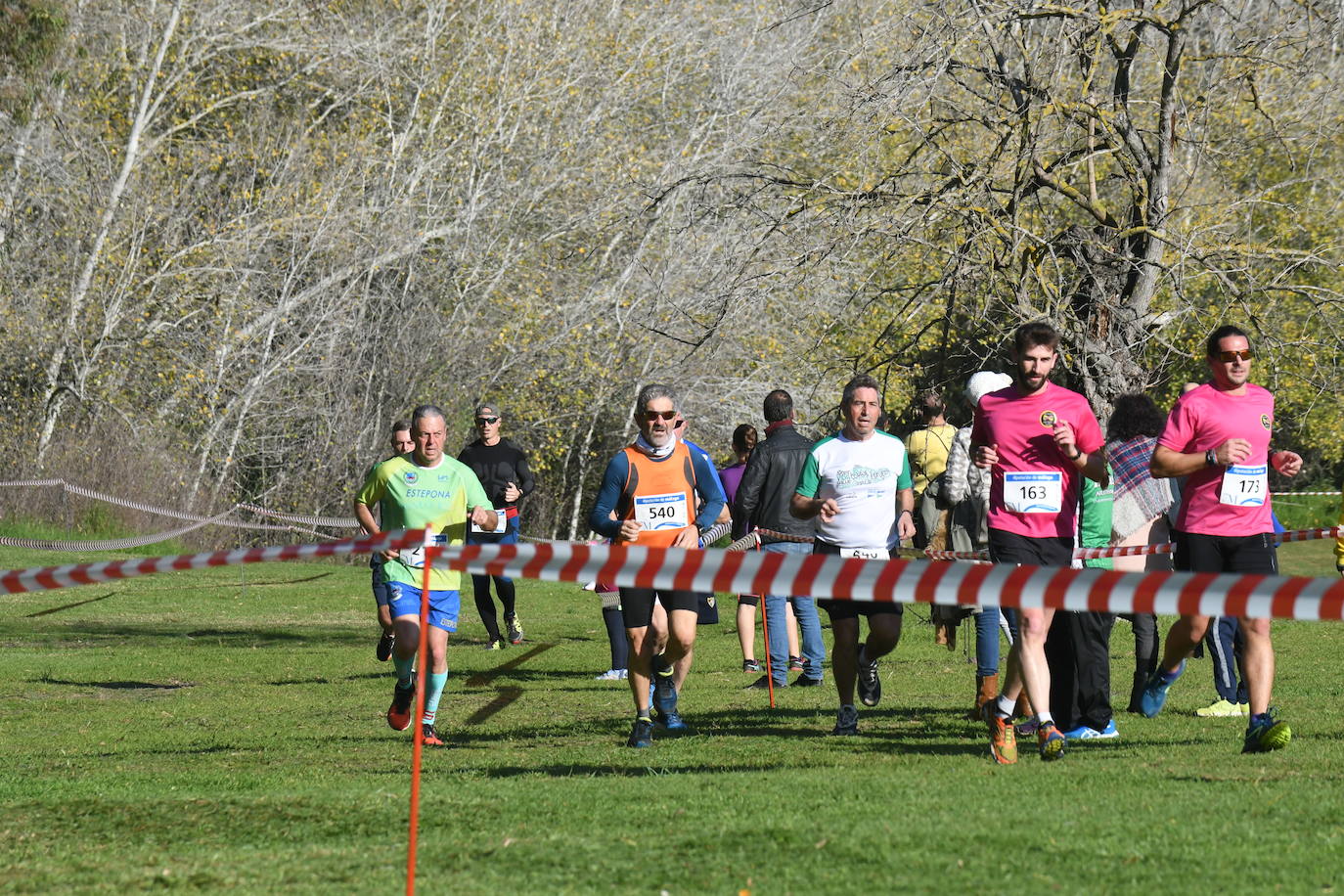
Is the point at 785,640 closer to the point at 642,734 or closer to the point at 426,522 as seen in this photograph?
the point at 642,734

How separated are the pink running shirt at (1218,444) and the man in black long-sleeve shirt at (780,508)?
12.0 ft

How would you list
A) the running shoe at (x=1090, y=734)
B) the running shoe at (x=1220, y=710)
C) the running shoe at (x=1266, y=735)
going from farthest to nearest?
1. the running shoe at (x=1220, y=710)
2. the running shoe at (x=1090, y=734)
3. the running shoe at (x=1266, y=735)

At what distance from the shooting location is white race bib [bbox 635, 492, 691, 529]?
908cm

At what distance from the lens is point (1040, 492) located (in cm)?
823

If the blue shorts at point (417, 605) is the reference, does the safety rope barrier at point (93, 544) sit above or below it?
below

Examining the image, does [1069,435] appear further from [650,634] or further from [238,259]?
[238,259]

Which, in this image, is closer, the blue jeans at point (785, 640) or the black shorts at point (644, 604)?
the black shorts at point (644, 604)

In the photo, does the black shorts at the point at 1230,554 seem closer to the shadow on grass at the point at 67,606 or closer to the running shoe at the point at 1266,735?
the running shoe at the point at 1266,735

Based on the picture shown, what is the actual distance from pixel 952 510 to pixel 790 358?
20393 mm

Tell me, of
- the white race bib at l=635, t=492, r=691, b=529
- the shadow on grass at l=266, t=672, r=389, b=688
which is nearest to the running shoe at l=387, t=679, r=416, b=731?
the white race bib at l=635, t=492, r=691, b=529

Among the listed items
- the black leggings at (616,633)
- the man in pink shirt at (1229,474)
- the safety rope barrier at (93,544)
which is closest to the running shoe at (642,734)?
the man in pink shirt at (1229,474)

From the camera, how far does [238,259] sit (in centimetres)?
2972

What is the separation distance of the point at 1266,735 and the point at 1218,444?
4.45 ft

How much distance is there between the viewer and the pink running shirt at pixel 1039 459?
8.22m
